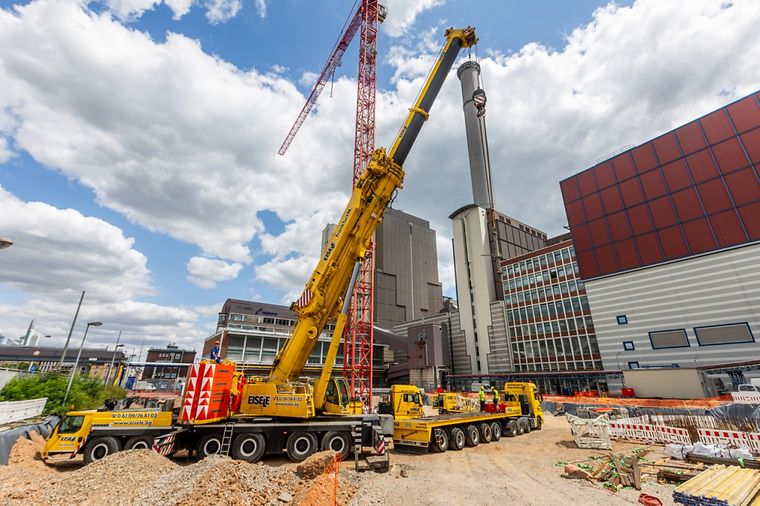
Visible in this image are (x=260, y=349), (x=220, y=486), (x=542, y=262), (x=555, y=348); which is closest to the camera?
(x=220, y=486)

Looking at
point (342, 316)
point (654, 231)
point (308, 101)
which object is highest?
point (308, 101)

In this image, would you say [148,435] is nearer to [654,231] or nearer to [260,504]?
[260,504]

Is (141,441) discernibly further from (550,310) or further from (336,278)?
(550,310)

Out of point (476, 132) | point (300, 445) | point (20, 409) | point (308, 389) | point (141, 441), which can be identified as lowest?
point (300, 445)

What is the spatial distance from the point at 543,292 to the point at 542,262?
488cm

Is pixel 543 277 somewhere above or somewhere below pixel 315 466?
above

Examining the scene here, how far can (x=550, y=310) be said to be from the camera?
4978 cm

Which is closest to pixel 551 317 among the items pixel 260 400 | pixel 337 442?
pixel 337 442

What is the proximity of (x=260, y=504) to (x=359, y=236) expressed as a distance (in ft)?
33.4

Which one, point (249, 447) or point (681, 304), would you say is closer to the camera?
point (249, 447)

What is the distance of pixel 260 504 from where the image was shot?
7.43m

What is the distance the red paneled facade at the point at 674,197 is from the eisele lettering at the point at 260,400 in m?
44.6

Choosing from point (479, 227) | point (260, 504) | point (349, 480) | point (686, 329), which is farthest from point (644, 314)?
point (260, 504)

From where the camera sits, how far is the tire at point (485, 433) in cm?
1734
